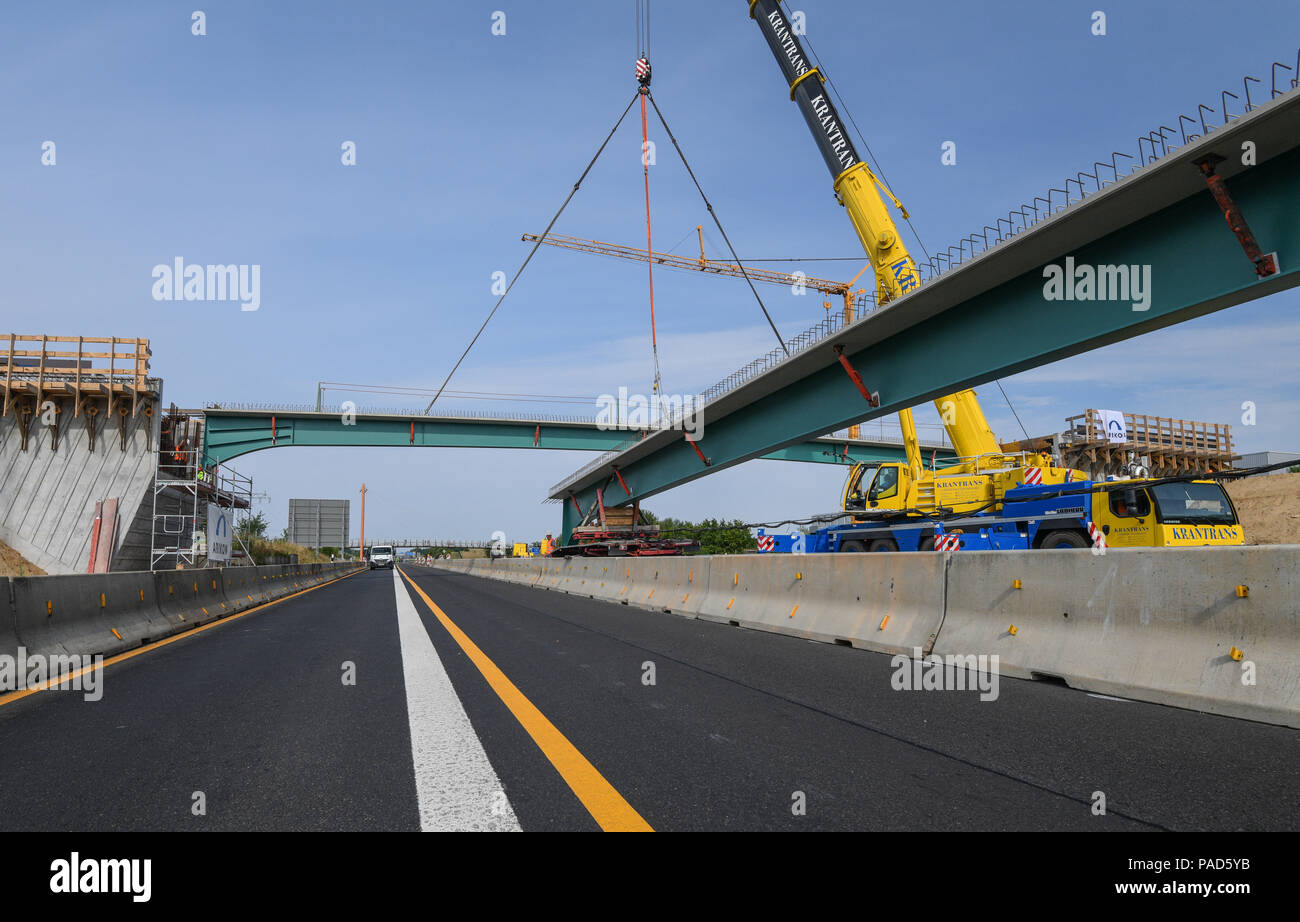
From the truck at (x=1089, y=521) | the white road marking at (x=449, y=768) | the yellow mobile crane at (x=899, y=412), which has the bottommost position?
the white road marking at (x=449, y=768)

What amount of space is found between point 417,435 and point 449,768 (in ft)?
173

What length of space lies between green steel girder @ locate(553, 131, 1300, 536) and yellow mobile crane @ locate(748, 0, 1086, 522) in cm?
127

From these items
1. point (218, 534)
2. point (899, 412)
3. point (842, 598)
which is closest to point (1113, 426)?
point (899, 412)

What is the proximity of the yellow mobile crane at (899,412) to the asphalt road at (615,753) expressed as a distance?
13623 millimetres

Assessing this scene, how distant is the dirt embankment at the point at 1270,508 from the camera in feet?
101

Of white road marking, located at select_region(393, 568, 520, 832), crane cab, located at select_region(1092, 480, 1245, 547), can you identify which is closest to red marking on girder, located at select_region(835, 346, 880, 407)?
crane cab, located at select_region(1092, 480, 1245, 547)

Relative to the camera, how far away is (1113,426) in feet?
99.8

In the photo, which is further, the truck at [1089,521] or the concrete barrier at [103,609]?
the truck at [1089,521]

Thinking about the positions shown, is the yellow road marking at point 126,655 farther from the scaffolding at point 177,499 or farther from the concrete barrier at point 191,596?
the scaffolding at point 177,499

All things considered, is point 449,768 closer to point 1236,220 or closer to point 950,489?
point 1236,220

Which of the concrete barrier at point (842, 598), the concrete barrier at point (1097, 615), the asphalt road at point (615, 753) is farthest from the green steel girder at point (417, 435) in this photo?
the asphalt road at point (615, 753)

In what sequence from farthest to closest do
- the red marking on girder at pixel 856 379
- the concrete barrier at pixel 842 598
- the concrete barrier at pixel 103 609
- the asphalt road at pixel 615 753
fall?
the red marking on girder at pixel 856 379, the concrete barrier at pixel 842 598, the concrete barrier at pixel 103 609, the asphalt road at pixel 615 753
